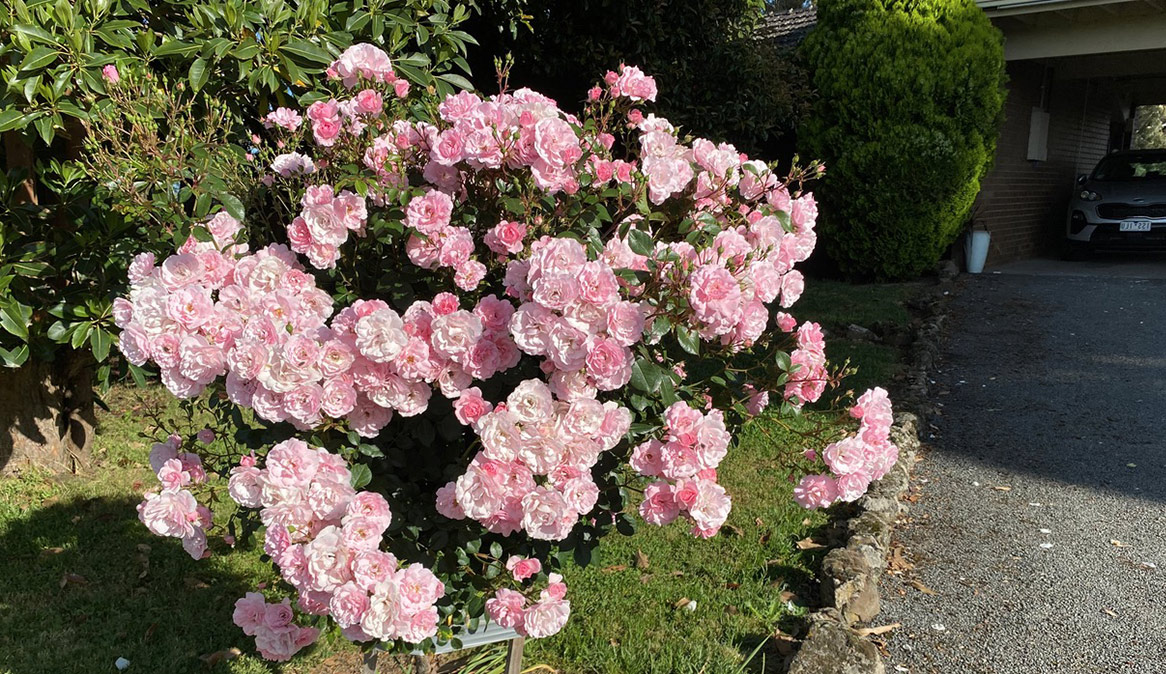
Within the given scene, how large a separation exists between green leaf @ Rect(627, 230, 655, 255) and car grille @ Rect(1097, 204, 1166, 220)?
40.0ft

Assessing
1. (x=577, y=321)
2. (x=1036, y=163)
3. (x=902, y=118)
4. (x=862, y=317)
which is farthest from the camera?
(x=1036, y=163)

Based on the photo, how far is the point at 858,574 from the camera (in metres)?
3.28

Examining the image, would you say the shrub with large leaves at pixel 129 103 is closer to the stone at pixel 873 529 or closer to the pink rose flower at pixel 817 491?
the pink rose flower at pixel 817 491

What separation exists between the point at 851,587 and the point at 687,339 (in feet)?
6.19

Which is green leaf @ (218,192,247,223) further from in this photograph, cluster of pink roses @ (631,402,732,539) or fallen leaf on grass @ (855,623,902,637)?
fallen leaf on grass @ (855,623,902,637)

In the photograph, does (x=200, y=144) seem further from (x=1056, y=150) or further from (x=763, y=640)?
(x=1056, y=150)

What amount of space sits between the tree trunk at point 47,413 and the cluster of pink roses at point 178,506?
97.2 inches

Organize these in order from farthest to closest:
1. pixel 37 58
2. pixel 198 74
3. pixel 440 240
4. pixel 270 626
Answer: pixel 198 74, pixel 37 58, pixel 270 626, pixel 440 240

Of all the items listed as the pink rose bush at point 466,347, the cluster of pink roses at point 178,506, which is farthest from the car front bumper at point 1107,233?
the cluster of pink roses at point 178,506

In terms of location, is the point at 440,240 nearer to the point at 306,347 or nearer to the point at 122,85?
the point at 306,347

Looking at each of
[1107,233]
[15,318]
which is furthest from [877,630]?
[1107,233]

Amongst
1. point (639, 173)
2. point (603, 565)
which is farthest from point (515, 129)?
point (603, 565)

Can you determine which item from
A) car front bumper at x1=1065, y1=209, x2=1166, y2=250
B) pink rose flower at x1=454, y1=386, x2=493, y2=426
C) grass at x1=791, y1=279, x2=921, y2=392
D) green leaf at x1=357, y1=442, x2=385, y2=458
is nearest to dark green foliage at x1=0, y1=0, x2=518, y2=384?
green leaf at x1=357, y1=442, x2=385, y2=458

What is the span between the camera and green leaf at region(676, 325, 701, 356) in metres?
1.77
